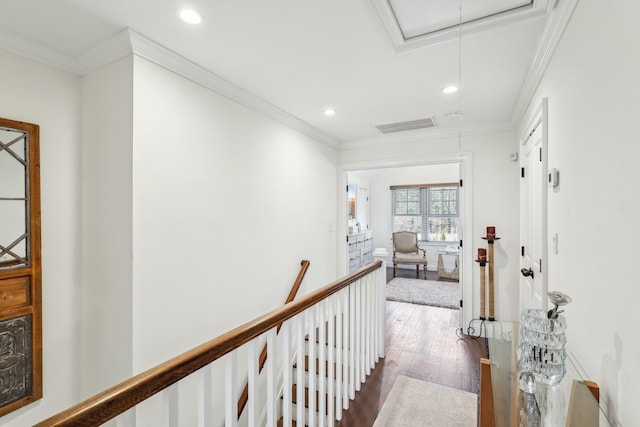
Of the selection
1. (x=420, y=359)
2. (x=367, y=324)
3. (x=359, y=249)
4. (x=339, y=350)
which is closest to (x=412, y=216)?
(x=359, y=249)

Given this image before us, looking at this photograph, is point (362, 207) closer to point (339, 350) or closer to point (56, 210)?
point (339, 350)

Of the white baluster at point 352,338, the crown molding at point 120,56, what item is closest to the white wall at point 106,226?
the crown molding at point 120,56

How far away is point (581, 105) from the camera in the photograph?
1285 millimetres

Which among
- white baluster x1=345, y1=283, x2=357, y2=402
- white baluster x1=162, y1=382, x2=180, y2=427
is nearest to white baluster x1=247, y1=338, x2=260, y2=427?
white baluster x1=162, y1=382, x2=180, y2=427

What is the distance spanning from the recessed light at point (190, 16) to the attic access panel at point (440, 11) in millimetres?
1031

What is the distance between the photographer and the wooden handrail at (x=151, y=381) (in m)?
0.67

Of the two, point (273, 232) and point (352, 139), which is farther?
point (352, 139)

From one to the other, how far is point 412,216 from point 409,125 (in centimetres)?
423

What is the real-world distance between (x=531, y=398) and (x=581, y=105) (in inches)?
48.8

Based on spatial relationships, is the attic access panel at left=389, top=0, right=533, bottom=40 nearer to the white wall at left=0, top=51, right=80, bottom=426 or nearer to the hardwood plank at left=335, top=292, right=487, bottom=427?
the white wall at left=0, top=51, right=80, bottom=426

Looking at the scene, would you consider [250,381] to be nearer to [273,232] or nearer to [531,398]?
[531,398]

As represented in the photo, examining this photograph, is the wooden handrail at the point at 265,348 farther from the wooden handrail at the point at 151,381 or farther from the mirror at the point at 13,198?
the mirror at the point at 13,198

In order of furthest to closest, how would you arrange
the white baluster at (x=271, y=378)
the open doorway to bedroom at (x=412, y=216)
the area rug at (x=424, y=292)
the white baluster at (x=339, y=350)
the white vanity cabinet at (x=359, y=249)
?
the open doorway to bedroom at (x=412, y=216) < the white vanity cabinet at (x=359, y=249) < the area rug at (x=424, y=292) < the white baluster at (x=339, y=350) < the white baluster at (x=271, y=378)

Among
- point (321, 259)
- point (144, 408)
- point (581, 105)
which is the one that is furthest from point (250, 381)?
point (321, 259)
